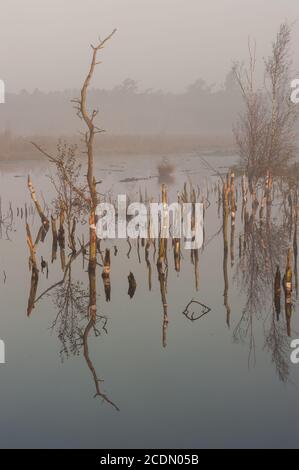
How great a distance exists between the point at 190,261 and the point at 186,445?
8536 mm

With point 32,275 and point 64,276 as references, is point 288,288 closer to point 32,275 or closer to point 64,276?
point 64,276

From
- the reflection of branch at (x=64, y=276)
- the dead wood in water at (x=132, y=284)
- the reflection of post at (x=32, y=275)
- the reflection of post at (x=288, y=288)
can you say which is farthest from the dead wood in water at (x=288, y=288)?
the reflection of branch at (x=64, y=276)

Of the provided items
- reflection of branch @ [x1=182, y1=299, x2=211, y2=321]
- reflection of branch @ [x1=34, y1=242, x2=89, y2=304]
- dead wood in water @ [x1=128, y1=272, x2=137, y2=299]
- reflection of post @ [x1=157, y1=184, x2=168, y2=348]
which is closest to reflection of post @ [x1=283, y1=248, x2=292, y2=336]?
reflection of branch @ [x1=182, y1=299, x2=211, y2=321]

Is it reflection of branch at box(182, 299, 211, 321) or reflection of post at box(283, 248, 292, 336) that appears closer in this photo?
reflection of post at box(283, 248, 292, 336)

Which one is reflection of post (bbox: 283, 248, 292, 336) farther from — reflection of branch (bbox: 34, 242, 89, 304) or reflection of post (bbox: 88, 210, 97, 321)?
reflection of branch (bbox: 34, 242, 89, 304)

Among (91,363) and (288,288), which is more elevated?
(288,288)

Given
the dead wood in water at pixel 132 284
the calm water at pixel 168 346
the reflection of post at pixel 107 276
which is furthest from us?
the dead wood in water at pixel 132 284

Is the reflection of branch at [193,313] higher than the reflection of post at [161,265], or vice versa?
the reflection of post at [161,265]

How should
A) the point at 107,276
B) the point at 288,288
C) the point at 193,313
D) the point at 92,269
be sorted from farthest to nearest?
the point at 92,269, the point at 107,276, the point at 193,313, the point at 288,288

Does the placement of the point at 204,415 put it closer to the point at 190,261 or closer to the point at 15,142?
the point at 190,261

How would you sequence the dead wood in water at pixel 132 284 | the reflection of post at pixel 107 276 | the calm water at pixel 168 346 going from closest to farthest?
the calm water at pixel 168 346 → the reflection of post at pixel 107 276 → the dead wood in water at pixel 132 284

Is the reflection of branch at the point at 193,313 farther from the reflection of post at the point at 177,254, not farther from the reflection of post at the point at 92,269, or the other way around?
the reflection of post at the point at 177,254

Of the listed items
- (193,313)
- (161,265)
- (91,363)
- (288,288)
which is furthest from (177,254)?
(91,363)
